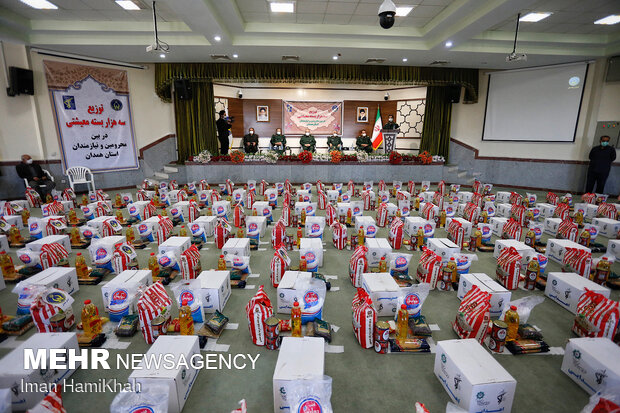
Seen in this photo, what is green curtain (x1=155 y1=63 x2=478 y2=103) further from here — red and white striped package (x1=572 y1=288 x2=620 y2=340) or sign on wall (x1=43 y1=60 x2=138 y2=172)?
red and white striped package (x1=572 y1=288 x2=620 y2=340)

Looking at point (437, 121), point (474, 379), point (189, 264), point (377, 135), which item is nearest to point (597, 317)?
point (474, 379)

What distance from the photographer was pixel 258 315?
233 cm

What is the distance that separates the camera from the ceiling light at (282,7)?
18.3ft

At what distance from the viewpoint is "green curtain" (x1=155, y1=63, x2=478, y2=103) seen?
8.88m

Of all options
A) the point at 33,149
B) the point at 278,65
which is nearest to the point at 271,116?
the point at 278,65

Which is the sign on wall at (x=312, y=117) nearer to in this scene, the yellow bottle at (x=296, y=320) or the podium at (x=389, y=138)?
the podium at (x=389, y=138)

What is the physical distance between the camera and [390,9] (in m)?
3.29

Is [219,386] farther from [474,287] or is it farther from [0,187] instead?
[0,187]

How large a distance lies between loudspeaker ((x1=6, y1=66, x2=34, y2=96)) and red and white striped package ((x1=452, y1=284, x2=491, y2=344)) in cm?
984

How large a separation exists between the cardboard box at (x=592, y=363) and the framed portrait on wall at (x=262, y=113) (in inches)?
476

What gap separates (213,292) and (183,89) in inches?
336

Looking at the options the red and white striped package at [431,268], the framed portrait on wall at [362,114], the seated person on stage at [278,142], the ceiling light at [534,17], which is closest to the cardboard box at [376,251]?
the red and white striped package at [431,268]

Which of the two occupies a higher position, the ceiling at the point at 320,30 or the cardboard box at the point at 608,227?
the ceiling at the point at 320,30

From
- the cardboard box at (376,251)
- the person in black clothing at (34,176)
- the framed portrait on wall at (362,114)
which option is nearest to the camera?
the cardboard box at (376,251)
